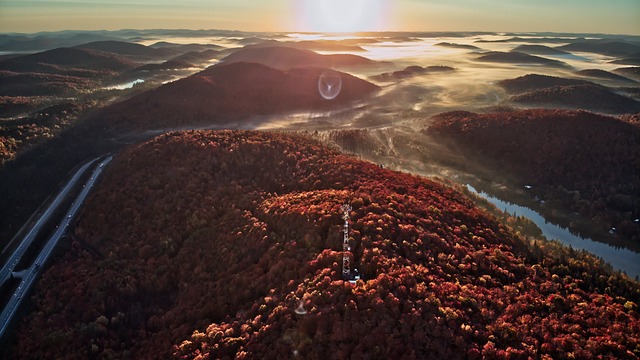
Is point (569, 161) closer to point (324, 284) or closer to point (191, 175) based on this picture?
point (324, 284)

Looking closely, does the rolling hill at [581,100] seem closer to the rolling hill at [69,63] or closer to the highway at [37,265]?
the highway at [37,265]

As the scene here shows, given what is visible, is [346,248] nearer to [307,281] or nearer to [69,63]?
[307,281]

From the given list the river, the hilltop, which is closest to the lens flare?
the hilltop

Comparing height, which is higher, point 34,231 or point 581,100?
point 581,100

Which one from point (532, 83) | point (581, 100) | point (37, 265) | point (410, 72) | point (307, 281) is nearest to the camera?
point (307, 281)

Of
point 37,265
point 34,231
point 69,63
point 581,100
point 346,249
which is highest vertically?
point 69,63

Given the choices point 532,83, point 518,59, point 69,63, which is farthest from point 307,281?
point 518,59

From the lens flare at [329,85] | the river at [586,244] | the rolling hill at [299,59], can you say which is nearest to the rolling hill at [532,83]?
the lens flare at [329,85]
